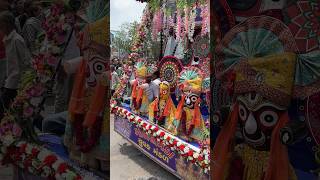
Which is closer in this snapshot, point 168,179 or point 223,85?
point 223,85

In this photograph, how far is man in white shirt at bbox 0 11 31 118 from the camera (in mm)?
3074

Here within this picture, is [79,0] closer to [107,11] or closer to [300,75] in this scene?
[107,11]

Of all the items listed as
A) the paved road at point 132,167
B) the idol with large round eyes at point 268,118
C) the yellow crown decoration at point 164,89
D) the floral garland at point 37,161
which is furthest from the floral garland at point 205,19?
the idol with large round eyes at point 268,118

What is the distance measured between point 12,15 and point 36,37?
344 millimetres

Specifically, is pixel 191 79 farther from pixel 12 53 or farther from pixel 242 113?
pixel 242 113

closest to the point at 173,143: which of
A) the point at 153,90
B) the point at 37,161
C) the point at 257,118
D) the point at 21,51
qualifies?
the point at 153,90

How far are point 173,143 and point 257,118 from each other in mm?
3047

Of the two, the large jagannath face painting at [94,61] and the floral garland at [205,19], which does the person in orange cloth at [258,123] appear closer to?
the large jagannath face painting at [94,61]

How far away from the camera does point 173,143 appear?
513 centimetres

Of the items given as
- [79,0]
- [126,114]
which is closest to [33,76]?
[79,0]

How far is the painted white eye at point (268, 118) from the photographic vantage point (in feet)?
6.81

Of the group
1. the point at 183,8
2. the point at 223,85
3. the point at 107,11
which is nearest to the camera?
A: the point at 223,85

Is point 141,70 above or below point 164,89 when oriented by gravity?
above

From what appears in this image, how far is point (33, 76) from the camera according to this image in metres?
3.03
